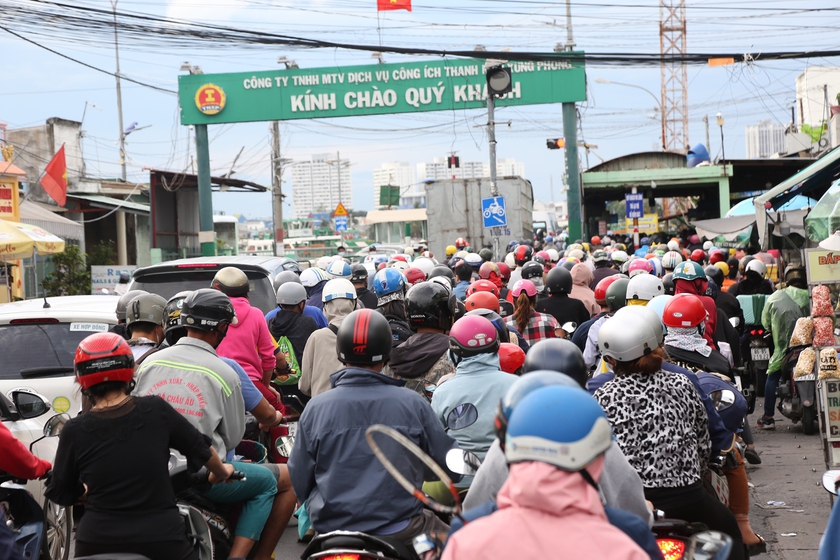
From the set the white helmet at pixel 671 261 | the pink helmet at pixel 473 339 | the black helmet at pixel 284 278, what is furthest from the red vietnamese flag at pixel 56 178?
the pink helmet at pixel 473 339

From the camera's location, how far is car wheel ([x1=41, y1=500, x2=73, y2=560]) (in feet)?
19.9

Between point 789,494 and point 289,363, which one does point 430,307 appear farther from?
point 789,494

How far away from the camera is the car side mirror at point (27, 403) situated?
19.0ft

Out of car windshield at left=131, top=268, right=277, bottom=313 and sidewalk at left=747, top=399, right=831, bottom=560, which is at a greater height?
car windshield at left=131, top=268, right=277, bottom=313

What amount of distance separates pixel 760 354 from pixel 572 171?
17.1 m

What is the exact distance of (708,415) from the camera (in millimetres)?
5047

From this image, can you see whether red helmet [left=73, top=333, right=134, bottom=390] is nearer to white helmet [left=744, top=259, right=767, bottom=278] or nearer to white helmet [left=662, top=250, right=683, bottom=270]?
white helmet [left=662, top=250, right=683, bottom=270]

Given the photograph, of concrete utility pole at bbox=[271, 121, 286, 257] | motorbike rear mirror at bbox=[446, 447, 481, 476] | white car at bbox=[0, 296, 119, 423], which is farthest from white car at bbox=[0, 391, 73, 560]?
concrete utility pole at bbox=[271, 121, 286, 257]

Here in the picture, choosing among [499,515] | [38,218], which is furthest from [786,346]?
[38,218]

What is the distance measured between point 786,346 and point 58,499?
30.7 feet

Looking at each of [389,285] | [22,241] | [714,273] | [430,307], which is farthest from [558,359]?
[22,241]

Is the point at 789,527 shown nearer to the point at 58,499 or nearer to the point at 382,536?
the point at 382,536

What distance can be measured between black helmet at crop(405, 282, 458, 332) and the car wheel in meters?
2.58

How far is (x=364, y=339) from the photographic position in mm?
4445
